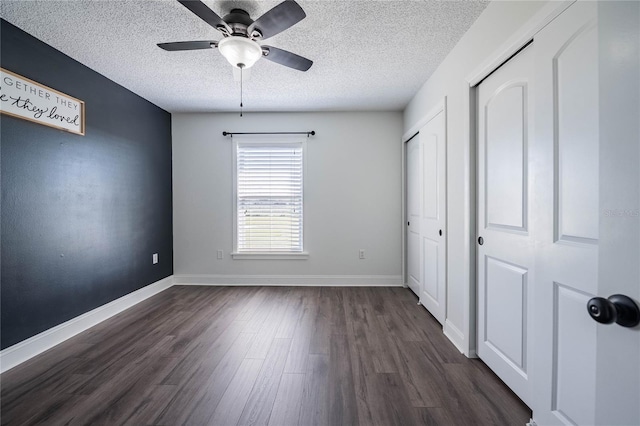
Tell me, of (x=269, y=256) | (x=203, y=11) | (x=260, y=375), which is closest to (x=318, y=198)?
(x=269, y=256)

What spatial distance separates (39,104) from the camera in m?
2.21

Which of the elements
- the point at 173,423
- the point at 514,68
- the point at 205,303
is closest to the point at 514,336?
the point at 514,68

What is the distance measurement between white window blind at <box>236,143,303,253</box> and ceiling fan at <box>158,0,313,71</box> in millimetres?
2041

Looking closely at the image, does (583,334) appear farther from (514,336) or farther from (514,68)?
(514,68)

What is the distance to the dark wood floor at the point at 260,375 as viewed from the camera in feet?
4.94

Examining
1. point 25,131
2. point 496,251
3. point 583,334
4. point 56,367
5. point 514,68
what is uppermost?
point 514,68

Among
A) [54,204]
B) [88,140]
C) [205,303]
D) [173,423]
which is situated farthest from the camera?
[205,303]

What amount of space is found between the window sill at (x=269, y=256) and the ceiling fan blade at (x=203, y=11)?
9.49 feet

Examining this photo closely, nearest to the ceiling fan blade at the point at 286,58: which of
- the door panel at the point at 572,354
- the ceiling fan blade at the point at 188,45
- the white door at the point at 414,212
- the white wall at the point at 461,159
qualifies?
the ceiling fan blade at the point at 188,45

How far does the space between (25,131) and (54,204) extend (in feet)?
2.00

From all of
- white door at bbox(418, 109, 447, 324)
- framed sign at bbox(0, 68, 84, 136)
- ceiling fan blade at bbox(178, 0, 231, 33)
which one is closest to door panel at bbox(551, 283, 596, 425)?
white door at bbox(418, 109, 447, 324)

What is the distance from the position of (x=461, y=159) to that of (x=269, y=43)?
186 centimetres

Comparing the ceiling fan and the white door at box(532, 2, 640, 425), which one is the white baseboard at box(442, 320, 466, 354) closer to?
the white door at box(532, 2, 640, 425)

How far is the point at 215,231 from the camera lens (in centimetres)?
405
